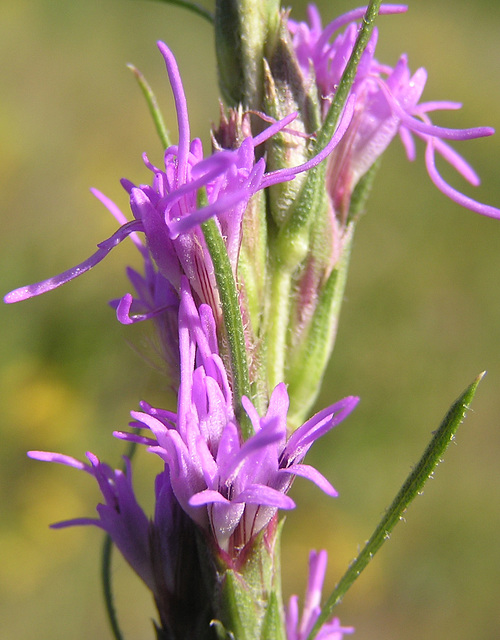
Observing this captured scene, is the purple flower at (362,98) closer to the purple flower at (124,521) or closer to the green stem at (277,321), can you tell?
the green stem at (277,321)

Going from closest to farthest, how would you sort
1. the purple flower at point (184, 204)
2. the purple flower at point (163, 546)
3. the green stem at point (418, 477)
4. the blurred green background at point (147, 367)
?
the purple flower at point (184, 204), the green stem at point (418, 477), the purple flower at point (163, 546), the blurred green background at point (147, 367)

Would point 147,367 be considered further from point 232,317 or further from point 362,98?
point 232,317

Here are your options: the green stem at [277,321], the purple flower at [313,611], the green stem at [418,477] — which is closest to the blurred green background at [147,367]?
the purple flower at [313,611]

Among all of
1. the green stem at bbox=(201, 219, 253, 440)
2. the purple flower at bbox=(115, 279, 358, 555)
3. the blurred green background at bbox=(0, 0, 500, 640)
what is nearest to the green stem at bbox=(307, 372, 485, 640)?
the purple flower at bbox=(115, 279, 358, 555)

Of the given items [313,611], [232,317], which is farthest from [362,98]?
[313,611]

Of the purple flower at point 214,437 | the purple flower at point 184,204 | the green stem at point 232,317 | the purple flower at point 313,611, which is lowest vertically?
the purple flower at point 313,611

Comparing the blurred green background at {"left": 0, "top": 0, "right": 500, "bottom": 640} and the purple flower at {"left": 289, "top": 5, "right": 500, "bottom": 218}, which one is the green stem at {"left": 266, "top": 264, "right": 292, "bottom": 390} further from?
the blurred green background at {"left": 0, "top": 0, "right": 500, "bottom": 640}
